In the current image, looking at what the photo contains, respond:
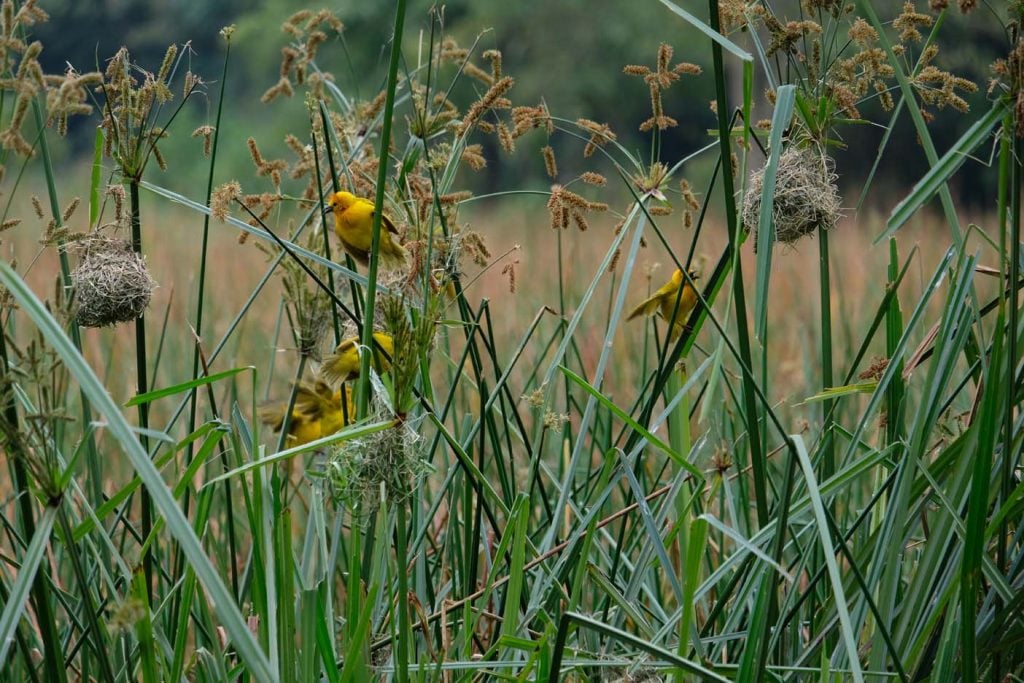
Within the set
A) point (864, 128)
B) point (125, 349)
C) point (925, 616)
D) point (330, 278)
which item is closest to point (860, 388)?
point (925, 616)

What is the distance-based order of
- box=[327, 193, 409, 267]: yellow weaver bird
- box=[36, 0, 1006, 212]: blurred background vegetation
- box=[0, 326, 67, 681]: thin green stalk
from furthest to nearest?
box=[36, 0, 1006, 212]: blurred background vegetation, box=[327, 193, 409, 267]: yellow weaver bird, box=[0, 326, 67, 681]: thin green stalk

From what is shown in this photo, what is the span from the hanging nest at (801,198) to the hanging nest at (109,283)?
0.82m

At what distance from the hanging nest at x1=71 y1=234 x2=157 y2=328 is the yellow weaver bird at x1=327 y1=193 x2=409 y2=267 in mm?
Result: 500

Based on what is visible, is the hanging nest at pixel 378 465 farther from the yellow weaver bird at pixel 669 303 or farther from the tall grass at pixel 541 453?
the yellow weaver bird at pixel 669 303

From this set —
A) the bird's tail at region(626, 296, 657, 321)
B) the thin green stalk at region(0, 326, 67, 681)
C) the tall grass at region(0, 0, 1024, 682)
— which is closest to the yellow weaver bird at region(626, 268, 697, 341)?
the bird's tail at region(626, 296, 657, 321)

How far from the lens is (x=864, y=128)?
68.9 feet

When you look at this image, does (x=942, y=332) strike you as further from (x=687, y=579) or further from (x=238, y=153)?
(x=238, y=153)

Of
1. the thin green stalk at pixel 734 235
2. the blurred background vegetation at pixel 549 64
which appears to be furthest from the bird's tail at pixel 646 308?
the blurred background vegetation at pixel 549 64

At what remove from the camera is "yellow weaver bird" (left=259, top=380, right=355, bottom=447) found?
6.33 feet

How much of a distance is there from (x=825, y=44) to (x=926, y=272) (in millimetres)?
5815

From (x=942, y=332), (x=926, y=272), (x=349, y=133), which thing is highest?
(x=349, y=133)

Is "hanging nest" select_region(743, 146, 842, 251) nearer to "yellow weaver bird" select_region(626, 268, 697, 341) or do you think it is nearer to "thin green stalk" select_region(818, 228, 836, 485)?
"thin green stalk" select_region(818, 228, 836, 485)

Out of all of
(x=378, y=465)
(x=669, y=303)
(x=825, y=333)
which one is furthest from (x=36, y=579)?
(x=669, y=303)

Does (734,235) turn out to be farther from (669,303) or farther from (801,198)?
(669,303)
